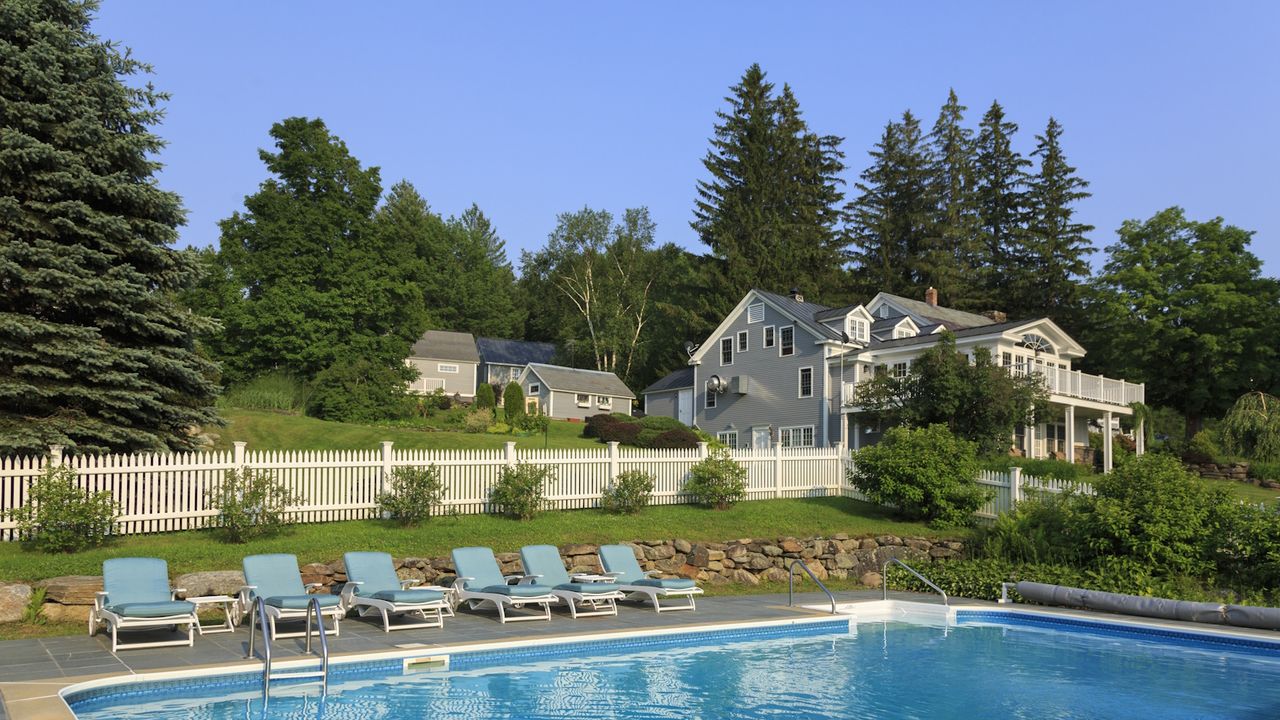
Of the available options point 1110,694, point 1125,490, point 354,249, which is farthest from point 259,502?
point 354,249

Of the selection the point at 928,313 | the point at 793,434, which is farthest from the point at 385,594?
the point at 928,313

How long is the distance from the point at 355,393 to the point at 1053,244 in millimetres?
40361

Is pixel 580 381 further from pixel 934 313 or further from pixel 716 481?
pixel 716 481

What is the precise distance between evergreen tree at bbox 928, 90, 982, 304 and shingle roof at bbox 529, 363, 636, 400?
18.8 m

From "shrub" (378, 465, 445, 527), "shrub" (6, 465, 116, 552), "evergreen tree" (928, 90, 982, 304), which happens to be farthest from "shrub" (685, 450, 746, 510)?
"evergreen tree" (928, 90, 982, 304)

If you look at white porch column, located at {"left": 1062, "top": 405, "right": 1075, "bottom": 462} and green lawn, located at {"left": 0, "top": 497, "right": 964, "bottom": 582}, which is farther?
white porch column, located at {"left": 1062, "top": 405, "right": 1075, "bottom": 462}

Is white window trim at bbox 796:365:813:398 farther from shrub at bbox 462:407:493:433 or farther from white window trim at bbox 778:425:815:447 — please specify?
shrub at bbox 462:407:493:433

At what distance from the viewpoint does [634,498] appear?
17.3m

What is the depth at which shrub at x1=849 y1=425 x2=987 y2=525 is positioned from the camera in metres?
18.4

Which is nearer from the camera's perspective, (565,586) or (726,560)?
(565,586)

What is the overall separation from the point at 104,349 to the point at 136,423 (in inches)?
53.7

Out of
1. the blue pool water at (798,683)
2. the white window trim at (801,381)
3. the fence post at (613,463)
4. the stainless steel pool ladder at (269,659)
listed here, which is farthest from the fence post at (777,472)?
the white window trim at (801,381)

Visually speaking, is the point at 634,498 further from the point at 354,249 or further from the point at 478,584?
the point at 354,249

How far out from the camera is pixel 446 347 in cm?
5934
